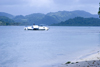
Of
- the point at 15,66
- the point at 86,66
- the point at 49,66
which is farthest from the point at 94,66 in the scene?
the point at 15,66

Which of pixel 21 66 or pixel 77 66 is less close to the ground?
pixel 77 66

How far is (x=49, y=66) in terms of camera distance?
10.4 meters

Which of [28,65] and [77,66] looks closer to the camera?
[77,66]

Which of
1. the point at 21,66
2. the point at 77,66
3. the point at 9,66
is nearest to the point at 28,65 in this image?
the point at 21,66

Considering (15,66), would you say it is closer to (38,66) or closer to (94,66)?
(38,66)

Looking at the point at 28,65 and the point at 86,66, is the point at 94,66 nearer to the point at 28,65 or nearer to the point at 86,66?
the point at 86,66

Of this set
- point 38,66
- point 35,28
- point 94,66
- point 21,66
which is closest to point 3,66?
point 21,66

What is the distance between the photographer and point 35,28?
104625 mm

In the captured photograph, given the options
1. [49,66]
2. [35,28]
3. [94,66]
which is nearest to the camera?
[94,66]

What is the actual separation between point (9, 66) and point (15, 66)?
423 millimetres

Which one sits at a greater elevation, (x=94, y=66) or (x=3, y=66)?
(x=94, y=66)

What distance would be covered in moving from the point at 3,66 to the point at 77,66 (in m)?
5.56

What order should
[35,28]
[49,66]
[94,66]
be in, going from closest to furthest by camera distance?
[94,66], [49,66], [35,28]

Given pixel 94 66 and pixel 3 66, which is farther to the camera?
pixel 3 66
